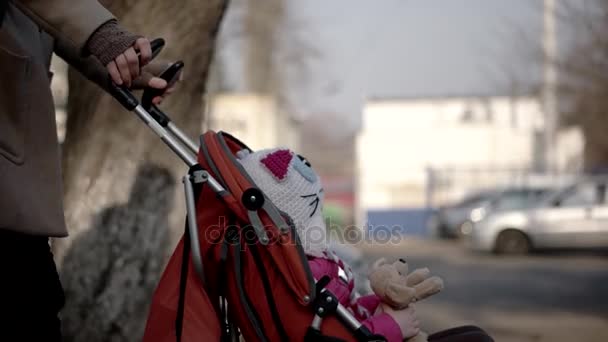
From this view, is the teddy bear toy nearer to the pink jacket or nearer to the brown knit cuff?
the pink jacket

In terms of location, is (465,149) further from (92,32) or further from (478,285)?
(92,32)

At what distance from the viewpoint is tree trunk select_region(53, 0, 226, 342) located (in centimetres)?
396

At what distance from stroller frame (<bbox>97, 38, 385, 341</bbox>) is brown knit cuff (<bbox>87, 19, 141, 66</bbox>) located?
0.18 m

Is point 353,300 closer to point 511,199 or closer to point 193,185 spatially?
point 193,185

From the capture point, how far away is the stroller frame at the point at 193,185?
266 cm

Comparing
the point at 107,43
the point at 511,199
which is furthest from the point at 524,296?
the point at 511,199

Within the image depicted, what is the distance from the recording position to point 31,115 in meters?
2.45

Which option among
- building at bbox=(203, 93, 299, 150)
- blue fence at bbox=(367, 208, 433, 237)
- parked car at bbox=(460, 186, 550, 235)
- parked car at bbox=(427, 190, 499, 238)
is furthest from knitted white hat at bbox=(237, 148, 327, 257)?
blue fence at bbox=(367, 208, 433, 237)

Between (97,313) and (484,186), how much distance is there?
30.4m

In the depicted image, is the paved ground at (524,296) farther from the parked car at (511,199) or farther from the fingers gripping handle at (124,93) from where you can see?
the fingers gripping handle at (124,93)

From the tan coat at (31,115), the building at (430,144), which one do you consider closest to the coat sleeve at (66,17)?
the tan coat at (31,115)

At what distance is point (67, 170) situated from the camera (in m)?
4.07

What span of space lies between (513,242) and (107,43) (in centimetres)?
1756

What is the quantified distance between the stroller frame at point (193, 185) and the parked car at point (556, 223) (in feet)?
→ 53.6
